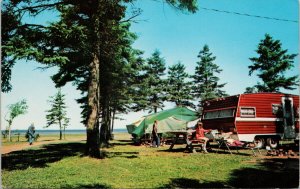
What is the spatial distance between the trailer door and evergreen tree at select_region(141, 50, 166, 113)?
30592 mm

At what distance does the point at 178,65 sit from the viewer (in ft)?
174

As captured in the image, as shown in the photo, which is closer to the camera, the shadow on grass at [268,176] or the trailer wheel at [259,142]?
the shadow on grass at [268,176]

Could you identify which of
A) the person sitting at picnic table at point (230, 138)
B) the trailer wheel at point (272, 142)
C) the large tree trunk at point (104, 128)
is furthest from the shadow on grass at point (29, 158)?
the trailer wheel at point (272, 142)

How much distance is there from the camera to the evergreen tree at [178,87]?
164ft

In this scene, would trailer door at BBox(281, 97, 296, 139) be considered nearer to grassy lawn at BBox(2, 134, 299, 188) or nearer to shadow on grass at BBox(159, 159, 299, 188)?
grassy lawn at BBox(2, 134, 299, 188)

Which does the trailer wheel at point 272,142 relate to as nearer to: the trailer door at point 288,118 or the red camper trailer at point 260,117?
the red camper trailer at point 260,117

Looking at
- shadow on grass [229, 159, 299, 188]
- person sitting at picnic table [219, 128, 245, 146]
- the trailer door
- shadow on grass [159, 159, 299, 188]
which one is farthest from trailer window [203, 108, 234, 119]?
shadow on grass [159, 159, 299, 188]

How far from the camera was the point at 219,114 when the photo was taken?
682 inches

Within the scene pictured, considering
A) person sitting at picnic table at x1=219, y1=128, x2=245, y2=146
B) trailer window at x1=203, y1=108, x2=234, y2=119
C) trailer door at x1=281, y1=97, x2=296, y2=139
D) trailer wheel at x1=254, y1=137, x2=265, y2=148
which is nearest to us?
person sitting at picnic table at x1=219, y1=128, x2=245, y2=146

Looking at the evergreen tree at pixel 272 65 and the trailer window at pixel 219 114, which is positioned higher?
the evergreen tree at pixel 272 65

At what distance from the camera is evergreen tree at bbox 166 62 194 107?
50.1 meters

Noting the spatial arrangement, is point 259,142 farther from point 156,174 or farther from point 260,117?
point 156,174

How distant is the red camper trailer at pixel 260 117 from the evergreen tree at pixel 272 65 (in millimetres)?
9516

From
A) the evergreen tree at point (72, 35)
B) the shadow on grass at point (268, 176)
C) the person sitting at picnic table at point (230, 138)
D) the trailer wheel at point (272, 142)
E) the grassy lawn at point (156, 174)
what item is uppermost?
the evergreen tree at point (72, 35)
